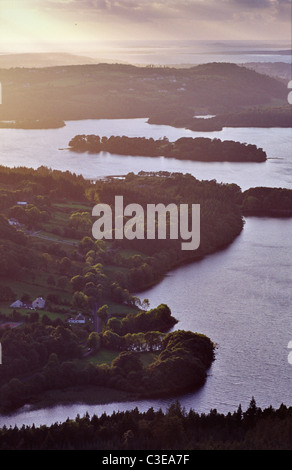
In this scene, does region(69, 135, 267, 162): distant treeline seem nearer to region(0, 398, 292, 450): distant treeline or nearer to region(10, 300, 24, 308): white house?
region(10, 300, 24, 308): white house

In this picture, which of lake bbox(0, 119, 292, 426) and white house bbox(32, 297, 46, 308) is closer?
lake bbox(0, 119, 292, 426)

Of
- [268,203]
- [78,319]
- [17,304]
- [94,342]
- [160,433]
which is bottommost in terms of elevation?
[160,433]

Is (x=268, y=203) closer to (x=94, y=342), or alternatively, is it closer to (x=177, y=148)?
(x=177, y=148)

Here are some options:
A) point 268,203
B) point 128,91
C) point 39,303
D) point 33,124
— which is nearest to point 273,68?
point 128,91

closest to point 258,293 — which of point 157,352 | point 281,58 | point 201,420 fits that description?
point 157,352

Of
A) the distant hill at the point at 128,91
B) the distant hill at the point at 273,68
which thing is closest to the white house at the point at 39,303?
the distant hill at the point at 128,91

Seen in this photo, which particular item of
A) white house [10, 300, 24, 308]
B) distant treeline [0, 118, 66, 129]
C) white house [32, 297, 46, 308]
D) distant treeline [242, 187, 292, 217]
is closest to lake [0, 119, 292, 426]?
distant treeline [242, 187, 292, 217]

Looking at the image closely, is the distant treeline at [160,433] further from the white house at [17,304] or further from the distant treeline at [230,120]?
the distant treeline at [230,120]
